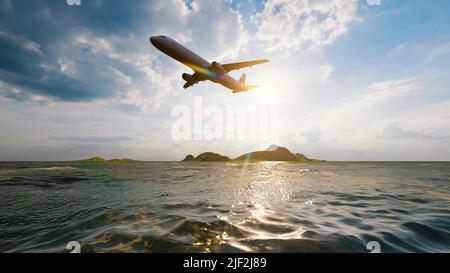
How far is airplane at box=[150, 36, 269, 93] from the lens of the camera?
3531cm

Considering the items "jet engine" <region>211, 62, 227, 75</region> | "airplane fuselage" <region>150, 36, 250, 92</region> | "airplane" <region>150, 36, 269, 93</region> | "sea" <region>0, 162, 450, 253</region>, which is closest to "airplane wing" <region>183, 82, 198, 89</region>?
"airplane" <region>150, 36, 269, 93</region>

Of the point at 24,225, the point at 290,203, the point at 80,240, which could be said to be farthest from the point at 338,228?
the point at 24,225

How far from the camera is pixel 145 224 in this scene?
27.6 feet

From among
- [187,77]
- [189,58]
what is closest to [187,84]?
[187,77]

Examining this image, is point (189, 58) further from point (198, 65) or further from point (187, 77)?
point (187, 77)

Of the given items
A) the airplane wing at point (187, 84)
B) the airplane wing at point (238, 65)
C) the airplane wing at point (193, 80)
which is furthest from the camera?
the airplane wing at point (187, 84)

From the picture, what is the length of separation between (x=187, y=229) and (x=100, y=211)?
590 centimetres

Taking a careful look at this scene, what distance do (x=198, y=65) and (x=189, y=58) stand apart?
228 cm

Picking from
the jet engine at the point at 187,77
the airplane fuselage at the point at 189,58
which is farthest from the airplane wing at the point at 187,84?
the airplane fuselage at the point at 189,58

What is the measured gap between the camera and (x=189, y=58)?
3697cm

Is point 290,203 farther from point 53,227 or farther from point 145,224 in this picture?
point 53,227

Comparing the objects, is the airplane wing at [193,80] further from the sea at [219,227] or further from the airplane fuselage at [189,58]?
the sea at [219,227]

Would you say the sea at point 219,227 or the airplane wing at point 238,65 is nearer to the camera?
the sea at point 219,227

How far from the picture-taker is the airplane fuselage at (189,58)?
1384 inches
